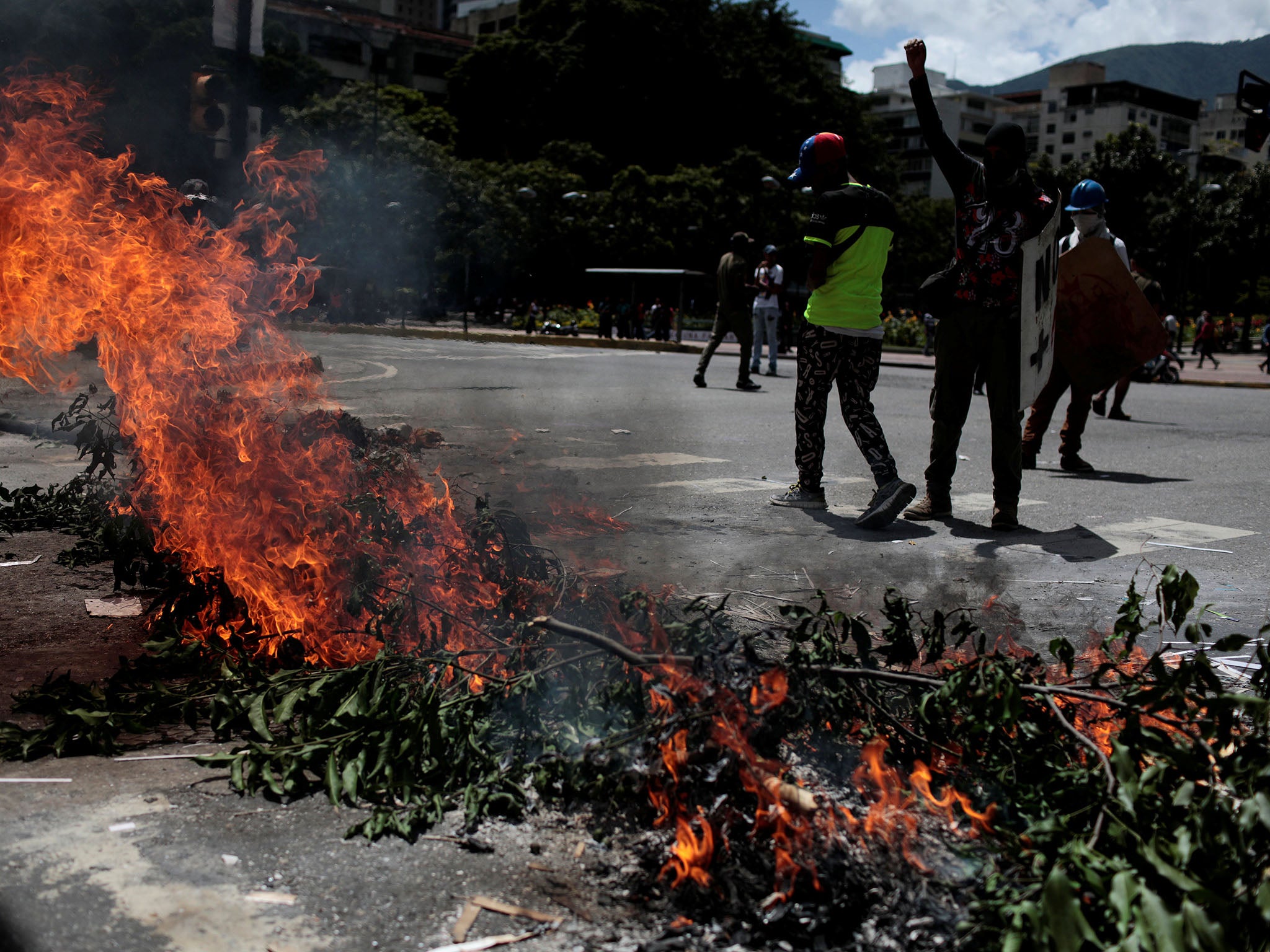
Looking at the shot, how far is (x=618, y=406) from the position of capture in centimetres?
1197

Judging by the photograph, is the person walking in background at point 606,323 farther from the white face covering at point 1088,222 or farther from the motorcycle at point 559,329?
the white face covering at point 1088,222

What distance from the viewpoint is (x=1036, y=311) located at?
5.79 m

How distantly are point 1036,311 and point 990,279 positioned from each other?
0.30 m

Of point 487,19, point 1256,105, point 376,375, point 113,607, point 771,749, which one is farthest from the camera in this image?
point 487,19

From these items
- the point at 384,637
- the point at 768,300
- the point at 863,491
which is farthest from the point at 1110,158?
the point at 384,637

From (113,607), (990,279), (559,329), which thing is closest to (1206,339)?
(559,329)

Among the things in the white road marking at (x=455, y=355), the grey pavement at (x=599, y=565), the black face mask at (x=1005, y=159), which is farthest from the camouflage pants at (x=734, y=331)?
the black face mask at (x=1005, y=159)

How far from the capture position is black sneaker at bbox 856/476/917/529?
5883 mm

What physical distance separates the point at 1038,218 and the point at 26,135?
4.82m

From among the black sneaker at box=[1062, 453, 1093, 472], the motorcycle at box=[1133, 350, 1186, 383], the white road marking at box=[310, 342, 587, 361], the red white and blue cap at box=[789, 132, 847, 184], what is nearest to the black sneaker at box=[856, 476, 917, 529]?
the red white and blue cap at box=[789, 132, 847, 184]

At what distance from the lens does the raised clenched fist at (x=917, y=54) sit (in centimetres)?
567

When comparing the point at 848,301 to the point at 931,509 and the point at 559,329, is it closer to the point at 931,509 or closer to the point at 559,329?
the point at 931,509

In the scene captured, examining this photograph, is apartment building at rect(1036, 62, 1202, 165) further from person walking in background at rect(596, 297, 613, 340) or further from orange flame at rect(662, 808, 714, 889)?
orange flame at rect(662, 808, 714, 889)

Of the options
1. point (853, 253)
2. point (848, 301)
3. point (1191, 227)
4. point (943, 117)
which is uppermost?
point (943, 117)
